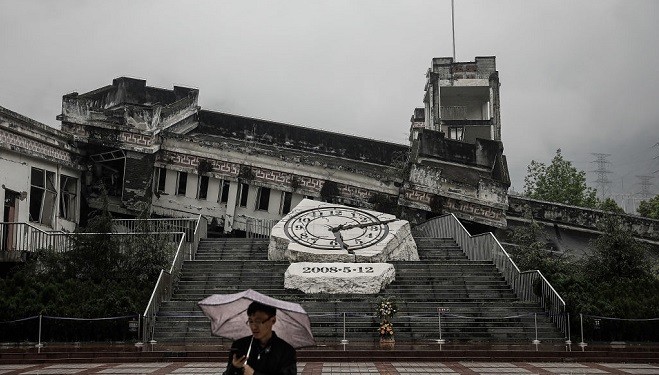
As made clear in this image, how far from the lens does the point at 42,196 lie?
2723 cm

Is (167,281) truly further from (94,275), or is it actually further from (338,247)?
(338,247)

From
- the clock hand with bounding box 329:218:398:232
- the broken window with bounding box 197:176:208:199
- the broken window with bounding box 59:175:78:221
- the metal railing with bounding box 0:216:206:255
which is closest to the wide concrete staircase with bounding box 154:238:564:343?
the clock hand with bounding box 329:218:398:232

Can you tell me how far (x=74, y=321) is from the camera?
17.9m

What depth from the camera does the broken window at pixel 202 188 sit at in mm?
Result: 31156

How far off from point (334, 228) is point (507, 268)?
5.97m

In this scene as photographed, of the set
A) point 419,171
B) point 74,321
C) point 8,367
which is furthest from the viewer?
point 419,171

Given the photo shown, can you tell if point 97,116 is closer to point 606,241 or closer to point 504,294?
point 504,294

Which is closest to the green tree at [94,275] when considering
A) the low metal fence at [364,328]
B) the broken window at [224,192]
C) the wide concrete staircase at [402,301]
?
the low metal fence at [364,328]

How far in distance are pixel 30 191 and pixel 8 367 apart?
519 inches

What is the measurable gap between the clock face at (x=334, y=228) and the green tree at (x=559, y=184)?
19.9m

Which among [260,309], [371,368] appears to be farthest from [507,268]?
[260,309]

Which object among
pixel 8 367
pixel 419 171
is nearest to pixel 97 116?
pixel 419 171

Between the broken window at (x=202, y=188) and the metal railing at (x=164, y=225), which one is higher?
the broken window at (x=202, y=188)

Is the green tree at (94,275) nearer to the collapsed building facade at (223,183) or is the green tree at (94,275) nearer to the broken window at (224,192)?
the collapsed building facade at (223,183)
